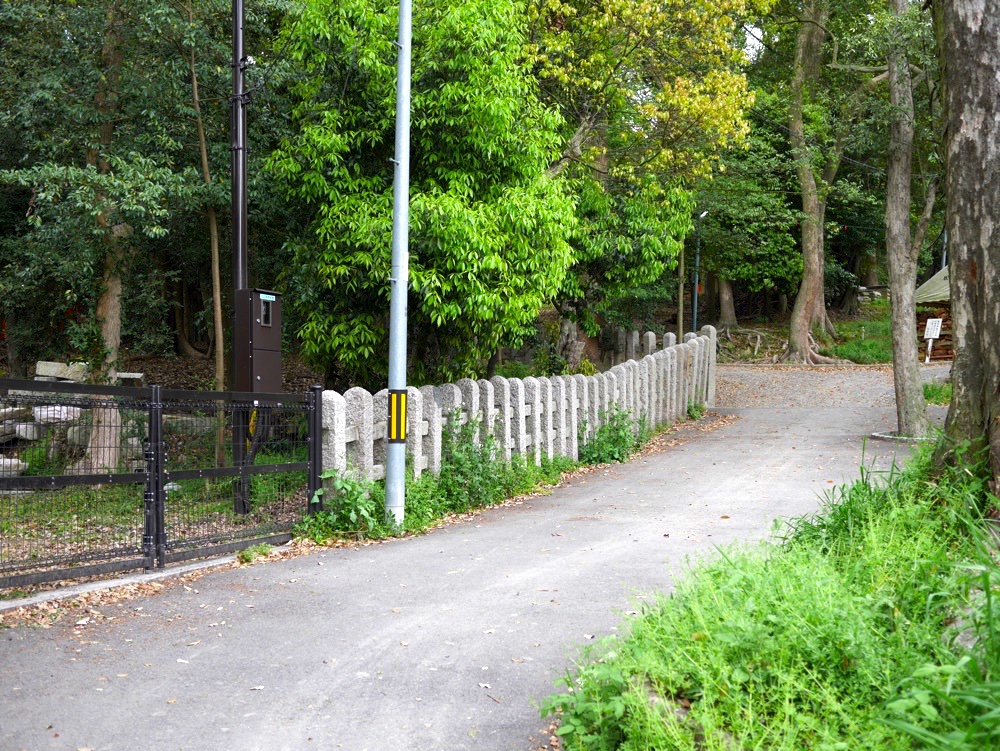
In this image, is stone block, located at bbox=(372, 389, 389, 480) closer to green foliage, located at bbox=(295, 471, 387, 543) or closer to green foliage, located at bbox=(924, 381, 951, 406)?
green foliage, located at bbox=(295, 471, 387, 543)

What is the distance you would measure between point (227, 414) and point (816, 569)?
633 cm

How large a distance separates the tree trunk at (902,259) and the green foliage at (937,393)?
20.9 ft

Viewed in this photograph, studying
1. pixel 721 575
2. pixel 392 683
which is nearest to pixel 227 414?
pixel 392 683

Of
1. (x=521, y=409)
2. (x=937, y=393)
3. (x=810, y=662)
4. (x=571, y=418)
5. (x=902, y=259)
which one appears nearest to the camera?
(x=810, y=662)

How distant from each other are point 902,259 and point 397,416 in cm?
1151

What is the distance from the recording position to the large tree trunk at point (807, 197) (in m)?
30.1

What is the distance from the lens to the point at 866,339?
121 feet

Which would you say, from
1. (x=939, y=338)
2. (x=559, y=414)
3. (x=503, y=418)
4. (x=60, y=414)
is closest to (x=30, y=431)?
(x=60, y=414)

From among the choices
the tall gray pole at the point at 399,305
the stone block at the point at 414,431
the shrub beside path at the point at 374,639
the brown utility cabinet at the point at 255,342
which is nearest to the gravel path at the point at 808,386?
the shrub beside path at the point at 374,639

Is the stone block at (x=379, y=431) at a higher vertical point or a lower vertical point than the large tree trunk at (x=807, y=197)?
lower

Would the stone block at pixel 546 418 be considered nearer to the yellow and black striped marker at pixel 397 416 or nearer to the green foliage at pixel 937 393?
the yellow and black striped marker at pixel 397 416

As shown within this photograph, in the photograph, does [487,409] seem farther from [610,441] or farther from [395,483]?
[610,441]

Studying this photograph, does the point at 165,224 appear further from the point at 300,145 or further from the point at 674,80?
the point at 674,80

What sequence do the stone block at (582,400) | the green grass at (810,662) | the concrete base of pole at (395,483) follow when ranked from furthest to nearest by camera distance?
the stone block at (582,400), the concrete base of pole at (395,483), the green grass at (810,662)
